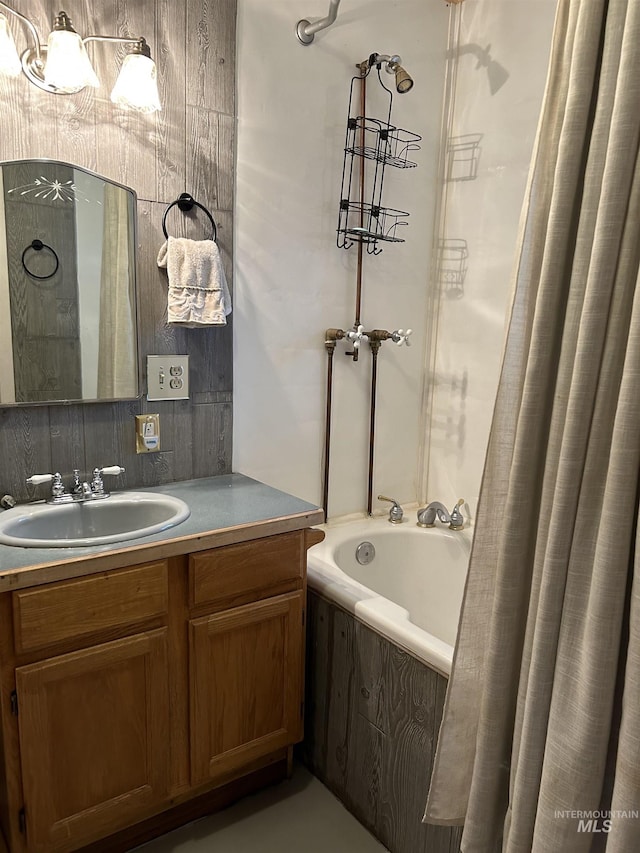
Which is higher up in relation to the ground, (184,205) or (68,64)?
(68,64)

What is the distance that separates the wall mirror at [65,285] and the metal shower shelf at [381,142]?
0.91 m

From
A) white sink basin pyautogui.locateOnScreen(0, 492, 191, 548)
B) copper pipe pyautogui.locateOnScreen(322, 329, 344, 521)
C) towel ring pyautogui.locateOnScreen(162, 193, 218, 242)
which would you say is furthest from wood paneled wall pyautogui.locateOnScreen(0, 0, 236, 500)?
copper pipe pyautogui.locateOnScreen(322, 329, 344, 521)

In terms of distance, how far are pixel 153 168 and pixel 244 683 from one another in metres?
1.53

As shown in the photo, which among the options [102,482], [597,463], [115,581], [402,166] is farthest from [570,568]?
[402,166]

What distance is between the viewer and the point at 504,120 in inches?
90.8

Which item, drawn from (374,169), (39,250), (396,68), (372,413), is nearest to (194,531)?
(39,250)

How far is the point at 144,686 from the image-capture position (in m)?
1.55

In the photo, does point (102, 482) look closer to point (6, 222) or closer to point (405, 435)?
point (6, 222)

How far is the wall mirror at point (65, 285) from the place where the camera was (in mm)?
1667

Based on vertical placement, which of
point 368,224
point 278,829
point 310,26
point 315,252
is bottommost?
point 278,829

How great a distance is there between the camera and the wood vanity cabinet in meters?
1.39

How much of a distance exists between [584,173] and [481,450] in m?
1.60

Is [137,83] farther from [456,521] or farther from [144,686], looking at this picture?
[456,521]

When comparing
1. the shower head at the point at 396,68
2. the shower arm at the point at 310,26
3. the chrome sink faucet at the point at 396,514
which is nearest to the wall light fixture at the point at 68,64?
the shower arm at the point at 310,26
